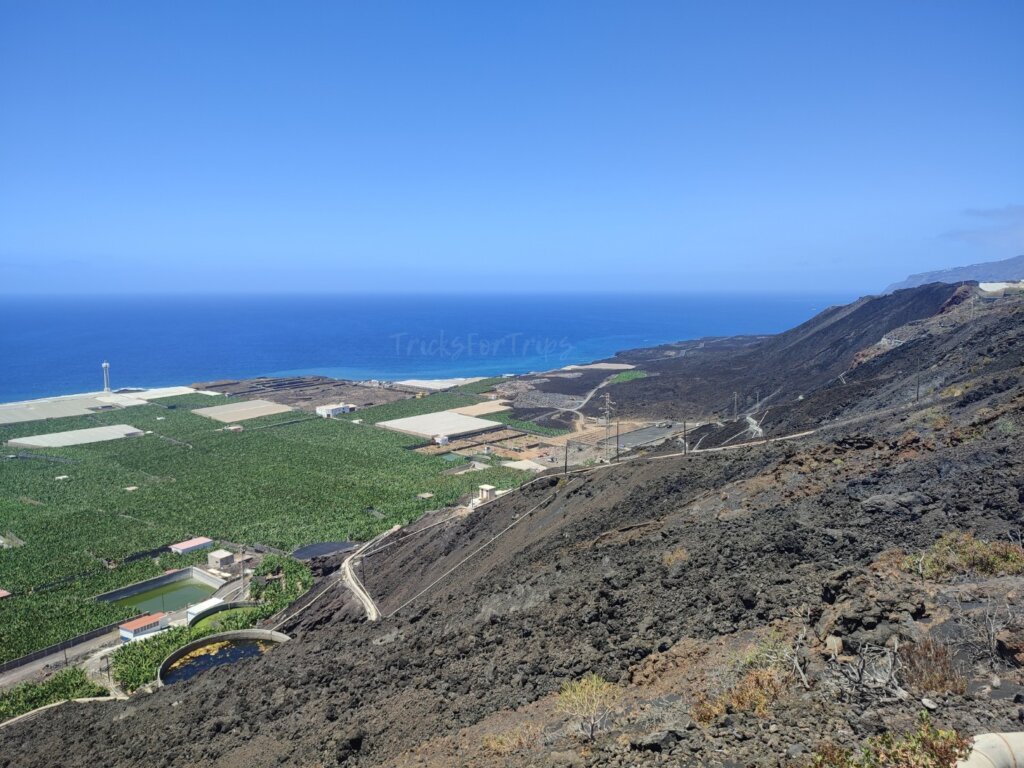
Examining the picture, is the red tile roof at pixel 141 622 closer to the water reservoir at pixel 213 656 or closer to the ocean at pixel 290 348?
the water reservoir at pixel 213 656

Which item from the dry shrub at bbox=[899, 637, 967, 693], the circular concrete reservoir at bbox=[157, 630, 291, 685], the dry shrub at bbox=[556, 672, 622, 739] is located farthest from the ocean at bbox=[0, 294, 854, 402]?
the dry shrub at bbox=[899, 637, 967, 693]

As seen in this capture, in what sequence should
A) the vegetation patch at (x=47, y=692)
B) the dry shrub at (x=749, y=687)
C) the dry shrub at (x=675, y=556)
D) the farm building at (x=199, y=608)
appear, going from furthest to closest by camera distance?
the farm building at (x=199, y=608) < the vegetation patch at (x=47, y=692) < the dry shrub at (x=675, y=556) < the dry shrub at (x=749, y=687)

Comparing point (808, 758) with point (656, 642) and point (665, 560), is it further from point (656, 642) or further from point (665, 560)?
point (665, 560)

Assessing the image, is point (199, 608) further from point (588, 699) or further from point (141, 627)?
point (588, 699)

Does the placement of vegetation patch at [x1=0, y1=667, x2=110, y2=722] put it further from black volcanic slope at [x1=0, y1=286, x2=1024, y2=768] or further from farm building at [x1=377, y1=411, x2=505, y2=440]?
farm building at [x1=377, y1=411, x2=505, y2=440]

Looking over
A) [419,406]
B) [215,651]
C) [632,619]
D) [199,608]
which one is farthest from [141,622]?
[419,406]

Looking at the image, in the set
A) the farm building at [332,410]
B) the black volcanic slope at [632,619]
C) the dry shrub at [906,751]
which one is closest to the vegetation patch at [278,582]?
the black volcanic slope at [632,619]
